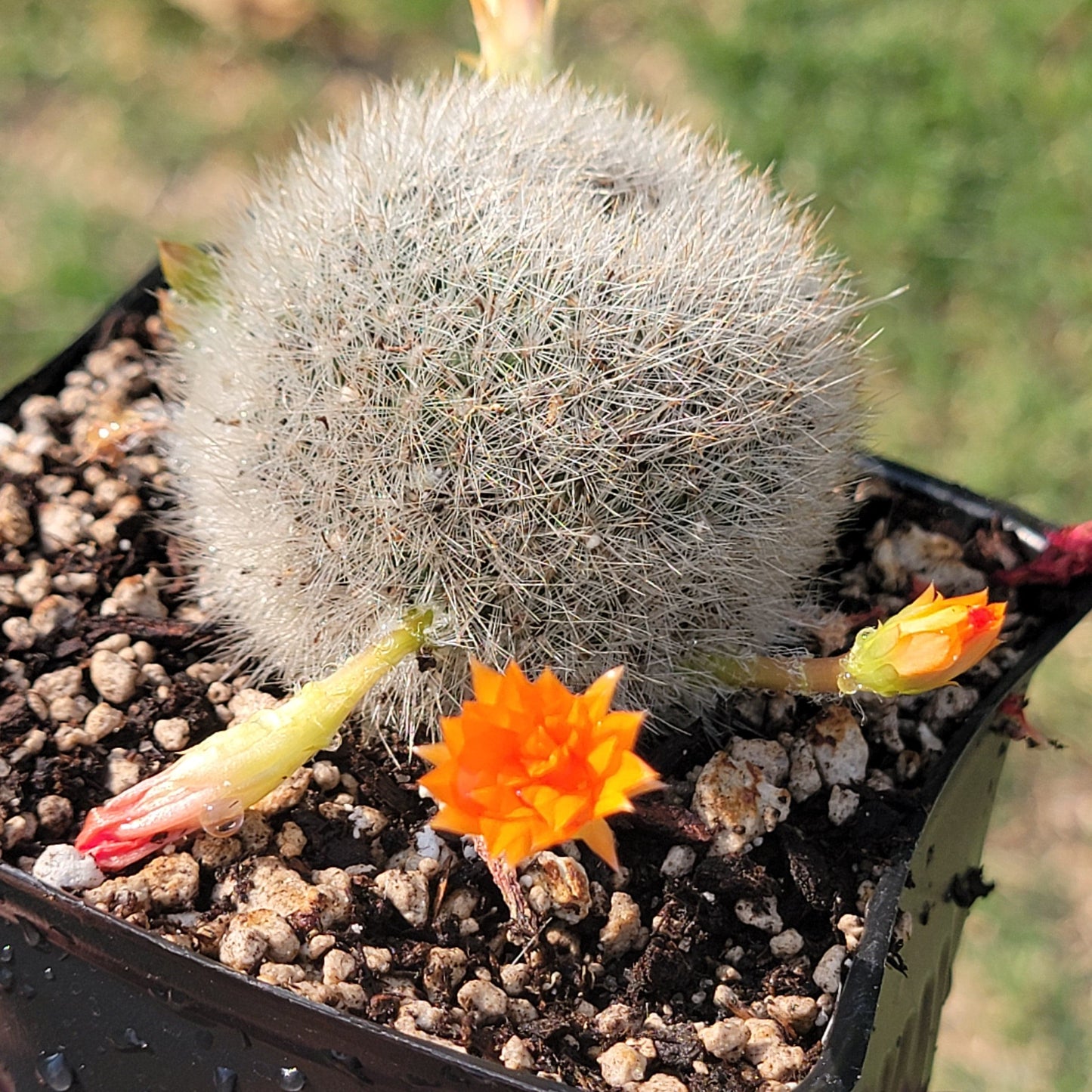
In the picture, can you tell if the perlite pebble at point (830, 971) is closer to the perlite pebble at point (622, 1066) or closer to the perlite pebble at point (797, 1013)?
the perlite pebble at point (797, 1013)

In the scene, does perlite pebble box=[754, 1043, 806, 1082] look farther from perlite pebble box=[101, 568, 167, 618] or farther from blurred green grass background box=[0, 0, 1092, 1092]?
blurred green grass background box=[0, 0, 1092, 1092]

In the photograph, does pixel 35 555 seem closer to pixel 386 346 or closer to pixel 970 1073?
pixel 386 346

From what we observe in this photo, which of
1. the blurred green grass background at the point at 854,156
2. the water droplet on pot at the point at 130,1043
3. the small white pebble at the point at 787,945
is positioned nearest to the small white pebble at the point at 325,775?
the water droplet on pot at the point at 130,1043

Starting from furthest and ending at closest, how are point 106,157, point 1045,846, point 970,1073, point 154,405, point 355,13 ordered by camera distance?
point 355,13 < point 106,157 < point 1045,846 < point 970,1073 < point 154,405

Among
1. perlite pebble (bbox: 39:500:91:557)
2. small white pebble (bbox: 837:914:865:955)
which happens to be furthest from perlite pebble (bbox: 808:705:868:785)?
perlite pebble (bbox: 39:500:91:557)

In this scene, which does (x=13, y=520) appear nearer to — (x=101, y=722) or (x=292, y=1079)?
(x=101, y=722)

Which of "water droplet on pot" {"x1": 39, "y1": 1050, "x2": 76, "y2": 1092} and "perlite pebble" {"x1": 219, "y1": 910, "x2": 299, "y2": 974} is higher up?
"perlite pebble" {"x1": 219, "y1": 910, "x2": 299, "y2": 974}

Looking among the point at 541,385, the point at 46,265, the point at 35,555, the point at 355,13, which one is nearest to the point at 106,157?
the point at 46,265
